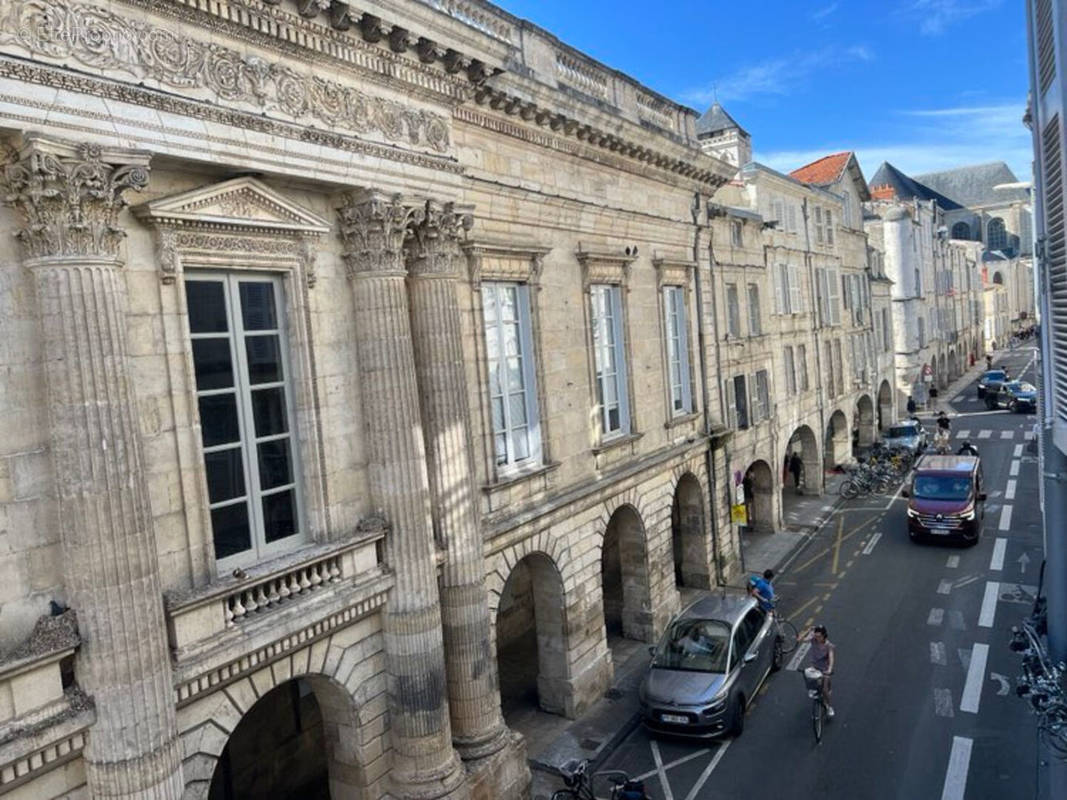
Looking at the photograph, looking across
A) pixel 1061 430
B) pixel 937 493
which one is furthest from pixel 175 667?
pixel 937 493

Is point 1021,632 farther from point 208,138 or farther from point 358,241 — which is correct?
point 208,138

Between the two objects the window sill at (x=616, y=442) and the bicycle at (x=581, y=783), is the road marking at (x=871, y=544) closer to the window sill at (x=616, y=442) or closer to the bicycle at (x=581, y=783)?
the window sill at (x=616, y=442)

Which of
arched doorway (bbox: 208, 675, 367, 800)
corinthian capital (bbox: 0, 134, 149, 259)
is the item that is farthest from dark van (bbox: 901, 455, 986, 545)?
corinthian capital (bbox: 0, 134, 149, 259)

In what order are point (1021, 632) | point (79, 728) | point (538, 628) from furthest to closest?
point (538, 628) < point (1021, 632) < point (79, 728)

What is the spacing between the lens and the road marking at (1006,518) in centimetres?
2306

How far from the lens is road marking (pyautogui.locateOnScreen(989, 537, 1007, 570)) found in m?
19.8

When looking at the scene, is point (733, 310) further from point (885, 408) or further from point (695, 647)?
point (885, 408)

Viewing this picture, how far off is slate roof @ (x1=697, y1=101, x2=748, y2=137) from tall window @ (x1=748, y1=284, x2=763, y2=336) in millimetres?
5252

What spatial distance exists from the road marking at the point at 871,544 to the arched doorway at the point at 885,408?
18452mm

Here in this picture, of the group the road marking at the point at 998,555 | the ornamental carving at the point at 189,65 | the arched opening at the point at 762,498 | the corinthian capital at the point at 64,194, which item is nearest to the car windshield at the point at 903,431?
the road marking at the point at 998,555

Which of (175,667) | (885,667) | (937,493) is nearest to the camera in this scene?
(175,667)

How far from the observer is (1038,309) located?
10.5 metres

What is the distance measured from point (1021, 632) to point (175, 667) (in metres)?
12.3

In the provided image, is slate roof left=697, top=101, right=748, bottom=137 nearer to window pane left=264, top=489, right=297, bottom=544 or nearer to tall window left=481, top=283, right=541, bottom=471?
tall window left=481, top=283, right=541, bottom=471
